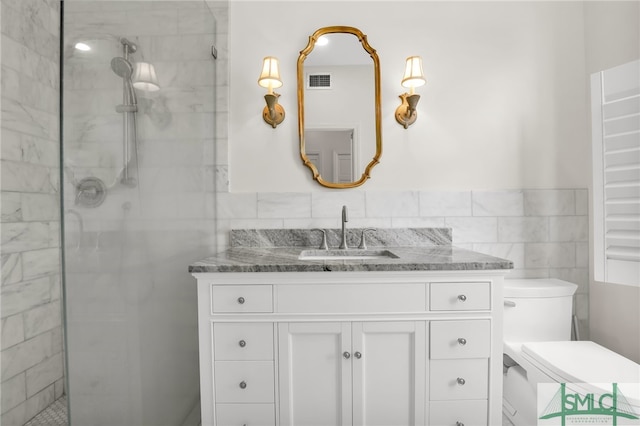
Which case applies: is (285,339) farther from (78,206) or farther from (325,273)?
(78,206)

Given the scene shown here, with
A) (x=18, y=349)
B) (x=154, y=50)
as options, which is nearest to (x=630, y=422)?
(x=154, y=50)

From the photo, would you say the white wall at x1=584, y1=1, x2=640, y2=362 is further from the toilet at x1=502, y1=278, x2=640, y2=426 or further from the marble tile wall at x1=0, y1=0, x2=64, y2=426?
the marble tile wall at x1=0, y1=0, x2=64, y2=426

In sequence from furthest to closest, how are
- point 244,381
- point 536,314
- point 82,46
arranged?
point 536,314 < point 244,381 < point 82,46

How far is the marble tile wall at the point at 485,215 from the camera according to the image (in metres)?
2.04

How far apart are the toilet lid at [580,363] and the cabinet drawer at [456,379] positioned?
0.27 meters

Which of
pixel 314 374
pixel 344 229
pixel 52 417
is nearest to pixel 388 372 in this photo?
pixel 314 374

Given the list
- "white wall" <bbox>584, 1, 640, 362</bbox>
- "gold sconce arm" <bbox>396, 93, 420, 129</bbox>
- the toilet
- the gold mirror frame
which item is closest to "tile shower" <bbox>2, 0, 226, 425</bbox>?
the gold mirror frame

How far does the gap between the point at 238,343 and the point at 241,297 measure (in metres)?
0.19

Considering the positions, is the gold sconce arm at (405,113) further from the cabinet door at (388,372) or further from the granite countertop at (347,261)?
the cabinet door at (388,372)

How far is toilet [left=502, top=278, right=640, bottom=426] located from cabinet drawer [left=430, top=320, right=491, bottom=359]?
0.92ft

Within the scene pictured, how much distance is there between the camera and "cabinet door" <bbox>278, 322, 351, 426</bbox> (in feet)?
4.70

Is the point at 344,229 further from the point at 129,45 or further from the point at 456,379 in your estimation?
the point at 129,45

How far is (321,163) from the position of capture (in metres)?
2.04

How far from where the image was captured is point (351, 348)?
144 cm
